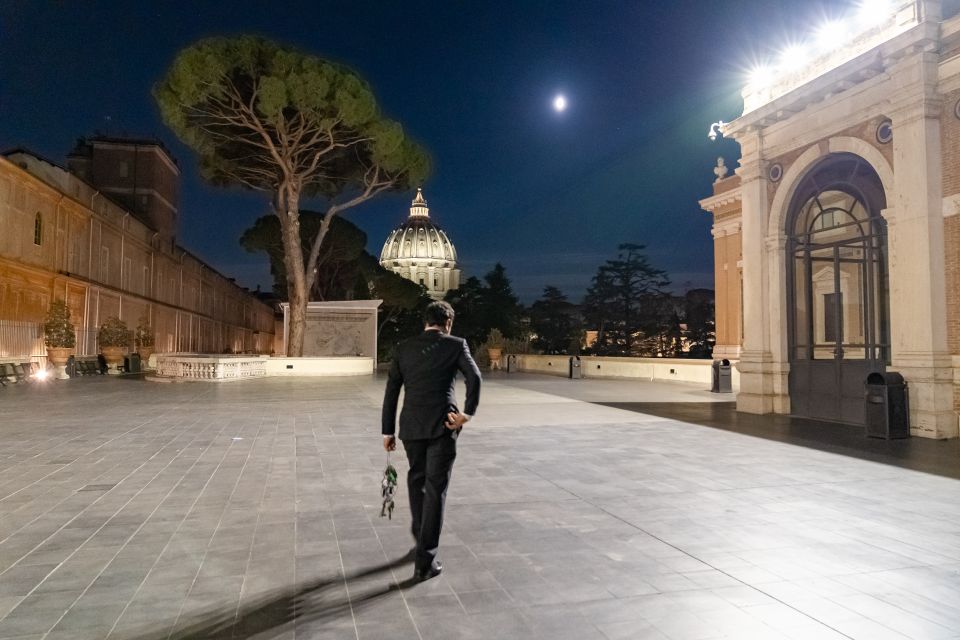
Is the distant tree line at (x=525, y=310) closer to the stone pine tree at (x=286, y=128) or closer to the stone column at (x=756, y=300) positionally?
the stone pine tree at (x=286, y=128)

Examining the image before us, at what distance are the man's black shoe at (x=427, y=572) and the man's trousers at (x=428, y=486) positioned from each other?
0.07 feet

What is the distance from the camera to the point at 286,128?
74.7 feet

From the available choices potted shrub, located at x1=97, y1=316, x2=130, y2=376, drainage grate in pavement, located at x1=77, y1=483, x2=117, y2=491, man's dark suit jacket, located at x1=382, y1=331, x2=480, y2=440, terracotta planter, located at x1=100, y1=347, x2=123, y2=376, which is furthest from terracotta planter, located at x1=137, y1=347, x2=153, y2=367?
man's dark suit jacket, located at x1=382, y1=331, x2=480, y2=440

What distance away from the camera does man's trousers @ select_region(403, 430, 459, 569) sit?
3457 millimetres

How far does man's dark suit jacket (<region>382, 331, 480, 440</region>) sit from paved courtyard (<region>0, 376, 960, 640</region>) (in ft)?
2.75

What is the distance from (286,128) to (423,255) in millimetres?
90137

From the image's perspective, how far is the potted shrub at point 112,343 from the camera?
25.2 meters

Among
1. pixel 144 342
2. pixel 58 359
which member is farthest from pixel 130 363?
pixel 58 359

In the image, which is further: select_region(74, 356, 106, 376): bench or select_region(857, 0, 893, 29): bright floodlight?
select_region(74, 356, 106, 376): bench

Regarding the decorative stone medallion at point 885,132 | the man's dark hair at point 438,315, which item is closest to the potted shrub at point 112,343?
the man's dark hair at point 438,315

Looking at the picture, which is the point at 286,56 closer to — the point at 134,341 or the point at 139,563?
the point at 134,341

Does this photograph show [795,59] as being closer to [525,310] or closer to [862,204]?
[862,204]

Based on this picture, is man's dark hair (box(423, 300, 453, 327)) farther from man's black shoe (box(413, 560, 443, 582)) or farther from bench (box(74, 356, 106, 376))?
bench (box(74, 356, 106, 376))

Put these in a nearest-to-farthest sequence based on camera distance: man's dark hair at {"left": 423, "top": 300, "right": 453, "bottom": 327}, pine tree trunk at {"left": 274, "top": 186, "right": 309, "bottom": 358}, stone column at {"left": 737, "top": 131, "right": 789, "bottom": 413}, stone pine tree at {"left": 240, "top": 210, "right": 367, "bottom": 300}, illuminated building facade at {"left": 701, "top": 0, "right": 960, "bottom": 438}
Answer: man's dark hair at {"left": 423, "top": 300, "right": 453, "bottom": 327}
illuminated building facade at {"left": 701, "top": 0, "right": 960, "bottom": 438}
stone column at {"left": 737, "top": 131, "right": 789, "bottom": 413}
pine tree trunk at {"left": 274, "top": 186, "right": 309, "bottom": 358}
stone pine tree at {"left": 240, "top": 210, "right": 367, "bottom": 300}
